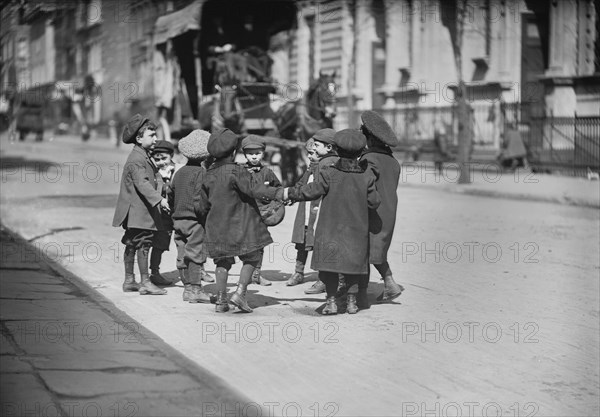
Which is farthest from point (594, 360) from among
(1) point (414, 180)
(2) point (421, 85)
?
(2) point (421, 85)

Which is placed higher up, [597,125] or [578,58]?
[578,58]

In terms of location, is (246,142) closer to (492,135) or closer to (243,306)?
(243,306)

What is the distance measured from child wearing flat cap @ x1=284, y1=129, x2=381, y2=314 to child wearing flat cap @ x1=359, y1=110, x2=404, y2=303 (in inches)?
12.4

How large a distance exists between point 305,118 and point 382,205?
1143cm

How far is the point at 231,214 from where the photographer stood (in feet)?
26.5

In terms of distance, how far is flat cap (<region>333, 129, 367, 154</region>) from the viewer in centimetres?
805

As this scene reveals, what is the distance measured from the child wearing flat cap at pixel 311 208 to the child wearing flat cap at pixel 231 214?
2.51ft

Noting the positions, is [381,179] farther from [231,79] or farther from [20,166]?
[20,166]

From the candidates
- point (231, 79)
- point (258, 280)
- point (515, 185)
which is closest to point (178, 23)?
point (231, 79)

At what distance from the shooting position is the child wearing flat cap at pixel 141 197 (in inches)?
347

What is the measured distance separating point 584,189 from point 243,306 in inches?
580

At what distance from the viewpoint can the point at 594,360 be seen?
7.31m

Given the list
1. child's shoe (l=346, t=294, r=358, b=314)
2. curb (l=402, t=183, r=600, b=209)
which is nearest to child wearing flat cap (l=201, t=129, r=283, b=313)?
child's shoe (l=346, t=294, r=358, b=314)

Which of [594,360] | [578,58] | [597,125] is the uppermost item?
[578,58]
